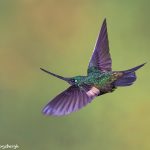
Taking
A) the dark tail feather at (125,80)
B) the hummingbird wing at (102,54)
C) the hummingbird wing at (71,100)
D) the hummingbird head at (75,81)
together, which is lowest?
the hummingbird wing at (71,100)

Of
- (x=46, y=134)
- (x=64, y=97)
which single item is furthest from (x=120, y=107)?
(x=64, y=97)

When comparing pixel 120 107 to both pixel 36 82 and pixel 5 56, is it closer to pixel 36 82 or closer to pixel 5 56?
pixel 36 82

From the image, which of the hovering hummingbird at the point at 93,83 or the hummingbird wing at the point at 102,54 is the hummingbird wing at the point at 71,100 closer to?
the hovering hummingbird at the point at 93,83

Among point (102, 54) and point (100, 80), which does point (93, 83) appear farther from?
point (102, 54)

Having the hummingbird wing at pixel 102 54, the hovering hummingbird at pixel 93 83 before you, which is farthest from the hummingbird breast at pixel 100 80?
the hummingbird wing at pixel 102 54

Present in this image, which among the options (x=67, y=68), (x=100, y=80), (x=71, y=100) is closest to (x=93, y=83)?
(x=100, y=80)

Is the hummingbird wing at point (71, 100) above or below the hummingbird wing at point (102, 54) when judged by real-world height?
below
